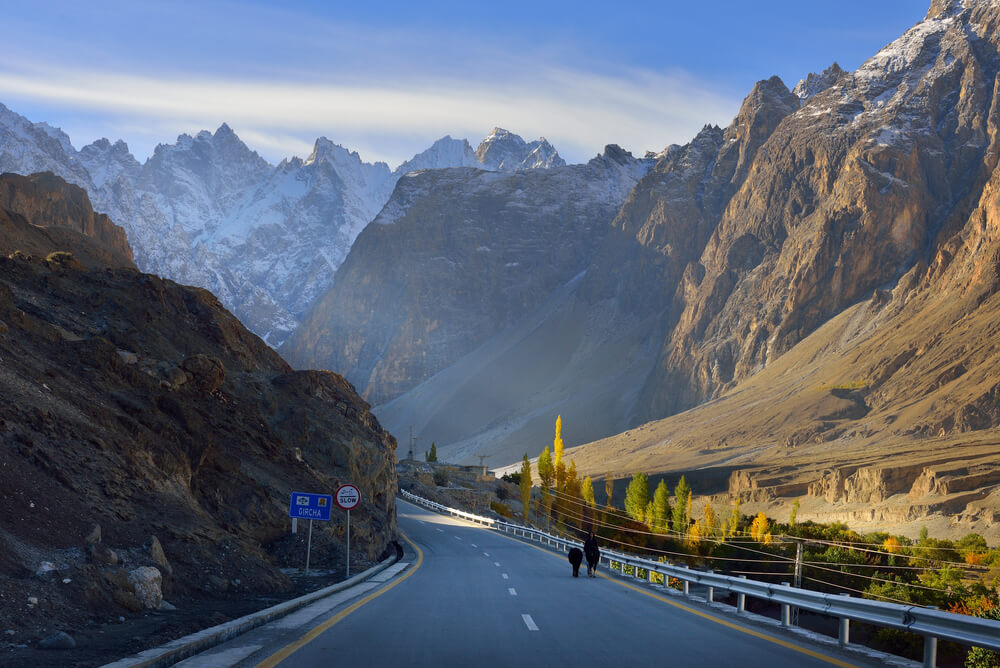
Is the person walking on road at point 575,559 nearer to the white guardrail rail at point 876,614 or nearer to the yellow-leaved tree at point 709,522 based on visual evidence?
the white guardrail rail at point 876,614

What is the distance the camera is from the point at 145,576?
51.0 ft

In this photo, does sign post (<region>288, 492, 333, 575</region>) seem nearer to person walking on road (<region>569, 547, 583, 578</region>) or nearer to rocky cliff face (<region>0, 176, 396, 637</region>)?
rocky cliff face (<region>0, 176, 396, 637</region>)

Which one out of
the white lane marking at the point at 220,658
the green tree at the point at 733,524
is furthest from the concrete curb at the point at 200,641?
the green tree at the point at 733,524

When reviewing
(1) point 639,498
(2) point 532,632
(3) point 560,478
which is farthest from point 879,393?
(2) point 532,632

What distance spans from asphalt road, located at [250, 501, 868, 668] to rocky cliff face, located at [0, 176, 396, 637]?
145 inches

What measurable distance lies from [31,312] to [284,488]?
960 centimetres

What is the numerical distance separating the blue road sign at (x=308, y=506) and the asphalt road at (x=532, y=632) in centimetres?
278

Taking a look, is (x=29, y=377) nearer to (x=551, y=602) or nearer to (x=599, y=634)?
(x=551, y=602)

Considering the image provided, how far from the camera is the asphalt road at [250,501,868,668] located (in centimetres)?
1132

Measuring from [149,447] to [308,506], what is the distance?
4.16 metres

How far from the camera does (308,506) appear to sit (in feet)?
80.0

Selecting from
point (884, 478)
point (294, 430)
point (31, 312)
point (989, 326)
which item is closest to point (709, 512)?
point (884, 478)

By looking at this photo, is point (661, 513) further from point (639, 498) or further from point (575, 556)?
point (575, 556)

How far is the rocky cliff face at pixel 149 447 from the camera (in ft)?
49.8
